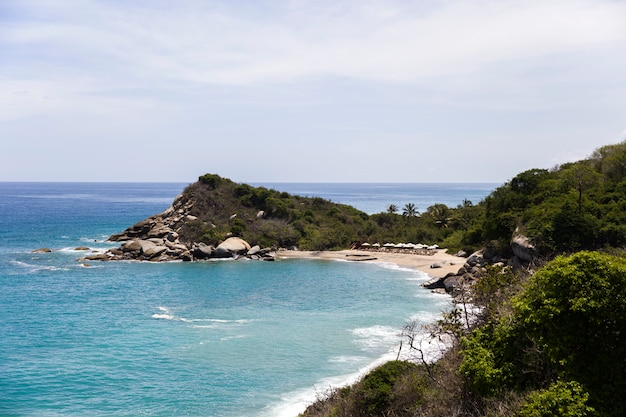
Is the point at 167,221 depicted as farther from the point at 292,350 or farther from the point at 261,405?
the point at 261,405

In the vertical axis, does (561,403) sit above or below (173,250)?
above

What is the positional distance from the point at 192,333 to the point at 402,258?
113ft

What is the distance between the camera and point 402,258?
6066 centimetres

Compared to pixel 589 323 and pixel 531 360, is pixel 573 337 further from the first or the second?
pixel 531 360

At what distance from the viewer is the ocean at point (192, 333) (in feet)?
72.6

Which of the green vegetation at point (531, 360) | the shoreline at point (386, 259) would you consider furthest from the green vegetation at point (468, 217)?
the green vegetation at point (531, 360)

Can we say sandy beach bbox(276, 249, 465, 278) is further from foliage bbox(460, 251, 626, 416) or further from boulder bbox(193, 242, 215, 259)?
foliage bbox(460, 251, 626, 416)

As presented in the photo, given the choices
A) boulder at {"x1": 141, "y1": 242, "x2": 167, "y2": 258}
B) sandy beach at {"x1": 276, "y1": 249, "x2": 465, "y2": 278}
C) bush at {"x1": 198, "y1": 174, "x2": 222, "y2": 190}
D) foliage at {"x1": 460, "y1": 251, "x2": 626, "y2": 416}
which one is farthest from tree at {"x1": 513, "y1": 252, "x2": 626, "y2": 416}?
bush at {"x1": 198, "y1": 174, "x2": 222, "y2": 190}

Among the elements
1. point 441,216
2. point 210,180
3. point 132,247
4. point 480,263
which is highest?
point 210,180

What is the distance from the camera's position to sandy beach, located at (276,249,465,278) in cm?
5230

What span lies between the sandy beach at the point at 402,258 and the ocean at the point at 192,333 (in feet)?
8.52

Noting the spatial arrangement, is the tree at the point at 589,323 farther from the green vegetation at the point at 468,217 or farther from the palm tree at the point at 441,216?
the palm tree at the point at 441,216

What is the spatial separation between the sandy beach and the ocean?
2.60 m

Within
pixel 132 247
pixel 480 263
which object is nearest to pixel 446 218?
pixel 480 263
